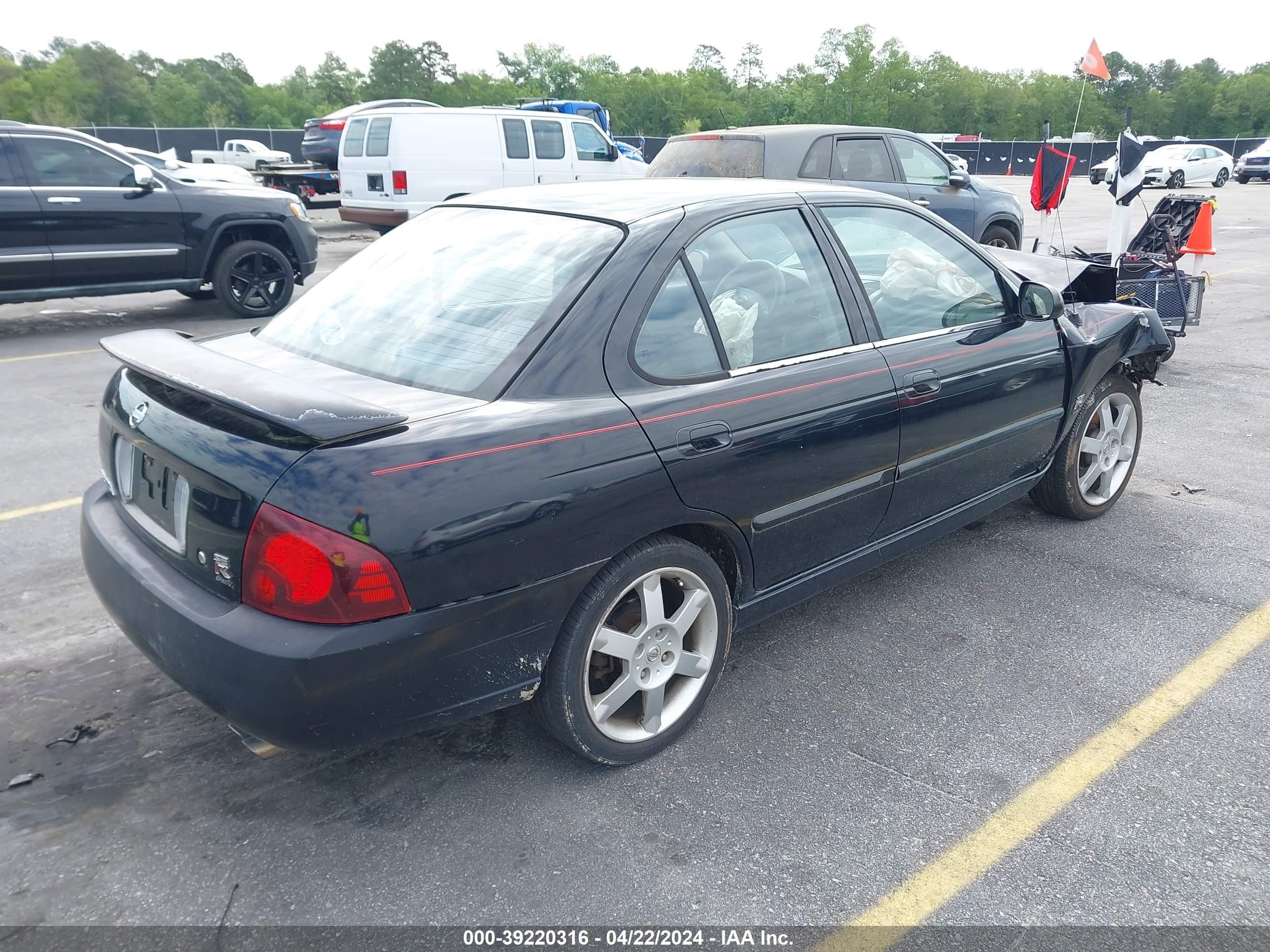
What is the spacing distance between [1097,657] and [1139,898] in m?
1.29

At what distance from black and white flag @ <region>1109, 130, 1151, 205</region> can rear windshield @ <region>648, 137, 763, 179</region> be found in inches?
132

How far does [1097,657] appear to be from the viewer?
3551 mm

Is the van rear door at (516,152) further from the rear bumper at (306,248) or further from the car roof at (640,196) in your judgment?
the car roof at (640,196)

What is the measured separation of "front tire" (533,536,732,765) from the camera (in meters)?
2.66

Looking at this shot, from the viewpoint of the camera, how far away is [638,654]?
284cm

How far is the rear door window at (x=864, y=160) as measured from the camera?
33.5 ft

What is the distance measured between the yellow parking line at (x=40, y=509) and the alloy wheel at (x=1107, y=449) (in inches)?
192

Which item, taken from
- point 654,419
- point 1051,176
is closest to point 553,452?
point 654,419

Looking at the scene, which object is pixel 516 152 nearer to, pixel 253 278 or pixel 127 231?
pixel 253 278

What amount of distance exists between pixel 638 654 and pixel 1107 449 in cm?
305

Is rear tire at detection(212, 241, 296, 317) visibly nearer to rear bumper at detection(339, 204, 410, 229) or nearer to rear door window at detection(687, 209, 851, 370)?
rear bumper at detection(339, 204, 410, 229)

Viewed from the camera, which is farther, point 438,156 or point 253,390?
point 438,156

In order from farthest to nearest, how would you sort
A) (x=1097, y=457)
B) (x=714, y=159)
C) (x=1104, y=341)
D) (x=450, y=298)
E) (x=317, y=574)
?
(x=714, y=159) → (x=1097, y=457) → (x=1104, y=341) → (x=450, y=298) → (x=317, y=574)

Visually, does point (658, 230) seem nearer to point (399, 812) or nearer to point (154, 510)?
point (154, 510)
